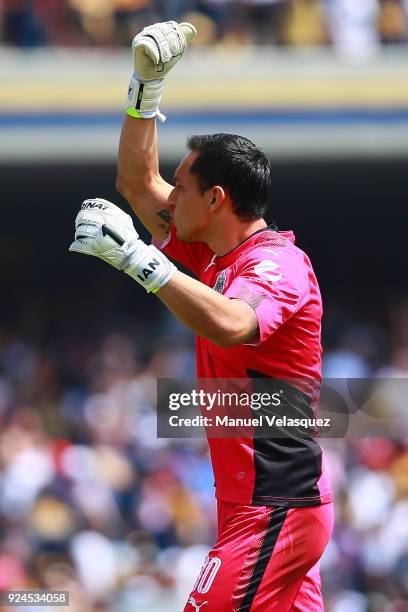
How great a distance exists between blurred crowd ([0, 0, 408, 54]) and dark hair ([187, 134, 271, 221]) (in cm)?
769

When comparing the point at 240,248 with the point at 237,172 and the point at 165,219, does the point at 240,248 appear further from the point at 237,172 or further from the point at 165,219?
the point at 165,219

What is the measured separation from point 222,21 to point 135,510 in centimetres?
533

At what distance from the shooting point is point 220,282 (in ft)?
12.4

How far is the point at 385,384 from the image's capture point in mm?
8703

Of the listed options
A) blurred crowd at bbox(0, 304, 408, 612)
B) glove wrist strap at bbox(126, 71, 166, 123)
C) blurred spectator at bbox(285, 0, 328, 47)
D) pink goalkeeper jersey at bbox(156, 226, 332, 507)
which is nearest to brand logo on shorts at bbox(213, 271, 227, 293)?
pink goalkeeper jersey at bbox(156, 226, 332, 507)

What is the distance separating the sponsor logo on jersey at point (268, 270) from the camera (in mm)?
3509

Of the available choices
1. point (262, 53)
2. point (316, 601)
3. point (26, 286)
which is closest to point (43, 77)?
point (262, 53)

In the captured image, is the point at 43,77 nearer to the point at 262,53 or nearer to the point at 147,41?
the point at 262,53

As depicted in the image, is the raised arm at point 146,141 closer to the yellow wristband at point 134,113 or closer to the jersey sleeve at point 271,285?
the yellow wristband at point 134,113

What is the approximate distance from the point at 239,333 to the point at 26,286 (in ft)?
34.1

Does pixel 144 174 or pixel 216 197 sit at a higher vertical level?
pixel 144 174

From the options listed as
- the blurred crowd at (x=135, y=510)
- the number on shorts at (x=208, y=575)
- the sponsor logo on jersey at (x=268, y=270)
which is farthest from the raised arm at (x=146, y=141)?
the blurred crowd at (x=135, y=510)

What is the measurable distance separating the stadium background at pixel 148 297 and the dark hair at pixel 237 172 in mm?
3741

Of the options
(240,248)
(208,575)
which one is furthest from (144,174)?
(208,575)
